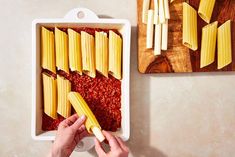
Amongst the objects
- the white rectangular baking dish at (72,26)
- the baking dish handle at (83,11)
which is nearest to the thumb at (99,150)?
the white rectangular baking dish at (72,26)

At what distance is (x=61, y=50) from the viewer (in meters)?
0.87

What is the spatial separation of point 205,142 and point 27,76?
53cm

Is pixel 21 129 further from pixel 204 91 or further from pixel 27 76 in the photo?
pixel 204 91

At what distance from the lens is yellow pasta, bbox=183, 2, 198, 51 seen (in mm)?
890

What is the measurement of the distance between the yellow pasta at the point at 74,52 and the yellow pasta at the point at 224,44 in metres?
0.37

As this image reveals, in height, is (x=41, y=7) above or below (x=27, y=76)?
above

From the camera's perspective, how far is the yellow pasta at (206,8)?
896 millimetres

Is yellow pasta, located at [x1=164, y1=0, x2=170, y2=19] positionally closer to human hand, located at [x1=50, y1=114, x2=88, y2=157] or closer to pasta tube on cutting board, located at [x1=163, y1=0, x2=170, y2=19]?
pasta tube on cutting board, located at [x1=163, y1=0, x2=170, y2=19]

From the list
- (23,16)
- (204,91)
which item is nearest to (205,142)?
(204,91)

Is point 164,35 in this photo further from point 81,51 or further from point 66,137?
point 66,137

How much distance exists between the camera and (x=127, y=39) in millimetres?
876

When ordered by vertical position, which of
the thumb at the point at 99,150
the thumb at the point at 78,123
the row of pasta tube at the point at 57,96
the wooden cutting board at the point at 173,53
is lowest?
the thumb at the point at 99,150

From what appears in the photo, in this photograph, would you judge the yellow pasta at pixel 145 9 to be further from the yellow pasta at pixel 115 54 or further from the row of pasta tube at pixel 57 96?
the row of pasta tube at pixel 57 96

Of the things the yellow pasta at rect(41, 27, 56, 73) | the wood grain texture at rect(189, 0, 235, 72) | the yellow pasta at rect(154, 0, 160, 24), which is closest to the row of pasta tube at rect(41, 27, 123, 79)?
the yellow pasta at rect(41, 27, 56, 73)
